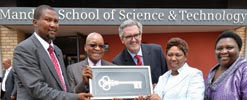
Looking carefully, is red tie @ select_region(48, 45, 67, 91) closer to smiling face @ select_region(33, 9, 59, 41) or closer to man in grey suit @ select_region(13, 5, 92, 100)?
man in grey suit @ select_region(13, 5, 92, 100)

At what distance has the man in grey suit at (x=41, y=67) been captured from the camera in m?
2.29

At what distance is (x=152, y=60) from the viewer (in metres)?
3.27

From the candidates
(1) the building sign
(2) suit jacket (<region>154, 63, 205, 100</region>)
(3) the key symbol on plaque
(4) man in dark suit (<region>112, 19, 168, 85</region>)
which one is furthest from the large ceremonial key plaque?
(1) the building sign

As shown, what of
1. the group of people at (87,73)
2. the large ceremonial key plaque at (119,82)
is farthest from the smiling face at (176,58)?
the large ceremonial key plaque at (119,82)

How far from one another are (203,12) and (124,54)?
5308mm

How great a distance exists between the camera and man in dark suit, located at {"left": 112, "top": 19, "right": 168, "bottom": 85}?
3036 millimetres

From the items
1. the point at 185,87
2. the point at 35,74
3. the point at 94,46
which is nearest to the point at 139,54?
the point at 94,46

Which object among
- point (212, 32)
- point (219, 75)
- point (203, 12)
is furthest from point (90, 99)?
point (212, 32)

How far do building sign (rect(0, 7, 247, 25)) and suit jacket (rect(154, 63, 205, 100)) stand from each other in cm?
526

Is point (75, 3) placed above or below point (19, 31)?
above

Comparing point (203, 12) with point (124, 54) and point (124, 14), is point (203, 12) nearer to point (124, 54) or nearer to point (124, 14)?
point (124, 14)

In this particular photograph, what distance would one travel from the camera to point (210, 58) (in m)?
9.86

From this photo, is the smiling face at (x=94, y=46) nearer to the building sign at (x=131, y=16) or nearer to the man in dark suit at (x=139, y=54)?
the man in dark suit at (x=139, y=54)

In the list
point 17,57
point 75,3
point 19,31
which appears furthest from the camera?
point 75,3
